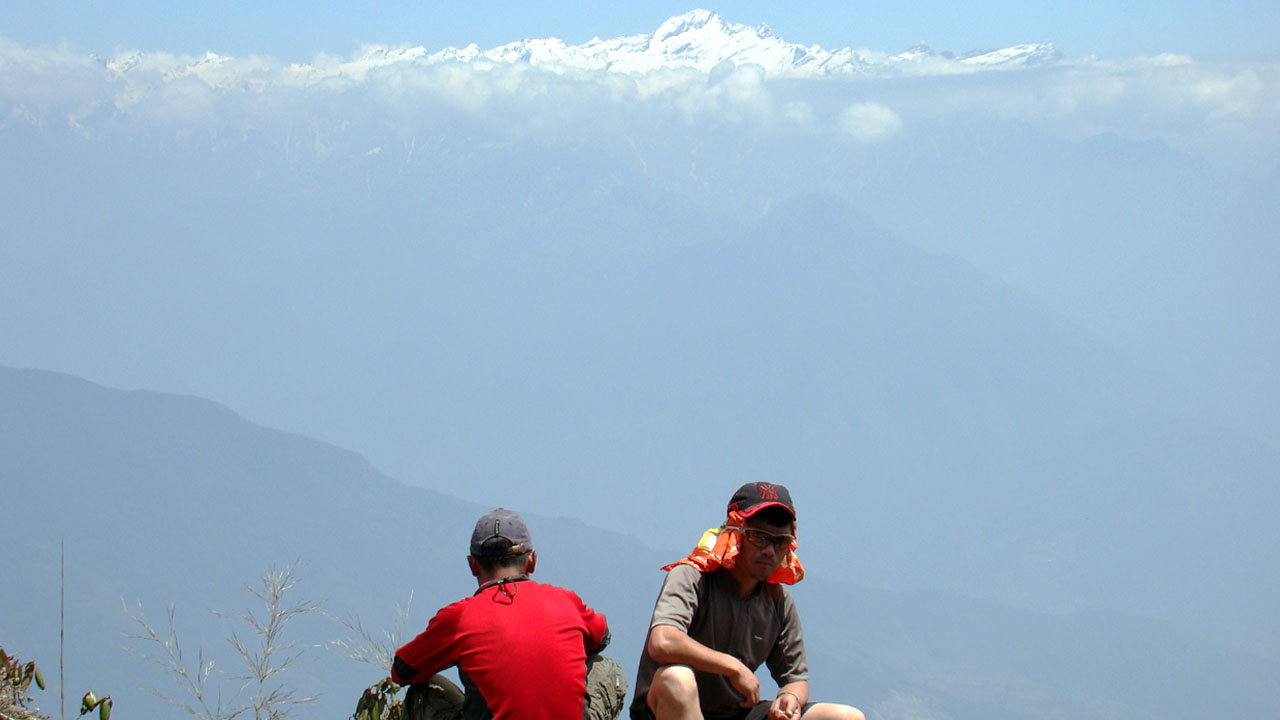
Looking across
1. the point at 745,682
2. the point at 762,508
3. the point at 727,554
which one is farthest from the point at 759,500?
the point at 745,682

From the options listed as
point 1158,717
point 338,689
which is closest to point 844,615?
point 1158,717

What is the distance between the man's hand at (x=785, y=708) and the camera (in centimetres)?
369

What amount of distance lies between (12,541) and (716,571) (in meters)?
214

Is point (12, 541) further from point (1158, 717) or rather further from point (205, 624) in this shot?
point (1158, 717)

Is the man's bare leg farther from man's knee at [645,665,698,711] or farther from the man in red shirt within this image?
the man in red shirt

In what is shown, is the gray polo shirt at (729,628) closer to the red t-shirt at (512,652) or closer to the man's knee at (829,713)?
the man's knee at (829,713)

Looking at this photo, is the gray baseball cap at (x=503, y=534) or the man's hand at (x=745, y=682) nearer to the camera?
the gray baseball cap at (x=503, y=534)

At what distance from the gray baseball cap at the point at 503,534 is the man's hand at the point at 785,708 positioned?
100cm

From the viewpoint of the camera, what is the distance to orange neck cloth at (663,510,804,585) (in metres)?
3.69

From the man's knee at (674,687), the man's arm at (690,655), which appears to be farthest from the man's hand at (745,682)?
the man's knee at (674,687)

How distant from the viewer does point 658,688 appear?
3.51 meters

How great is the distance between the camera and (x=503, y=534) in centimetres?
353

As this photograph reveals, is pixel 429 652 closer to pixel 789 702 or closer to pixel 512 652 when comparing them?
pixel 512 652

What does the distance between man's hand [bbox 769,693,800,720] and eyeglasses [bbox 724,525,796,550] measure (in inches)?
20.4
